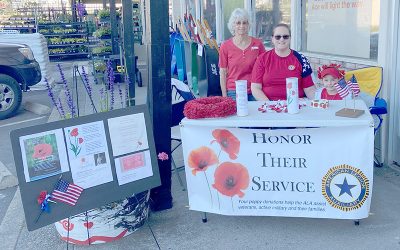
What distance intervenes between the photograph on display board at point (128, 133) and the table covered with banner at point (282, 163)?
0.31 metres

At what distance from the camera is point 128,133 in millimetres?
3357

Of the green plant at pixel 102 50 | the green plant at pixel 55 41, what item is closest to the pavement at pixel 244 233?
the green plant at pixel 102 50

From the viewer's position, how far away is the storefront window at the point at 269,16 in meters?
6.75

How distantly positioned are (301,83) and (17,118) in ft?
19.5

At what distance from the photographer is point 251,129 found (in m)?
3.34

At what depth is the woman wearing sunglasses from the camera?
4.05 m

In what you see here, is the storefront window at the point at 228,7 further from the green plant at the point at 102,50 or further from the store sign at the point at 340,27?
the green plant at the point at 102,50

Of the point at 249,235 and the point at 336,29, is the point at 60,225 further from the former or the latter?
the point at 336,29

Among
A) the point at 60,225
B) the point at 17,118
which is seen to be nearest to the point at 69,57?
the point at 17,118

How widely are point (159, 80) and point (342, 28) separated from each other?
2.56 meters

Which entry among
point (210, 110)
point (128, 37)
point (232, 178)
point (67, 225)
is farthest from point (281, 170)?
point (128, 37)

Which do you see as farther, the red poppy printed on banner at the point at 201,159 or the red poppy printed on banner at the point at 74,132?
the red poppy printed on banner at the point at 201,159

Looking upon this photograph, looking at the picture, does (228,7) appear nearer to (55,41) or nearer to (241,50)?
(241,50)

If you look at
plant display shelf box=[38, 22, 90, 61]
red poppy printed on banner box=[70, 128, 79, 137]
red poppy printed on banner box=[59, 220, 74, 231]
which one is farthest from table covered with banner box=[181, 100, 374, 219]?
plant display shelf box=[38, 22, 90, 61]
